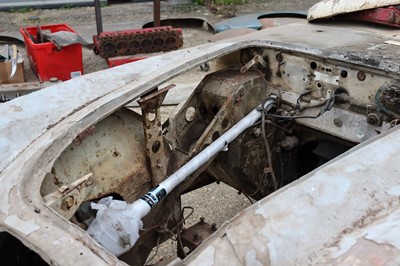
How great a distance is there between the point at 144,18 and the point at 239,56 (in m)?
5.71

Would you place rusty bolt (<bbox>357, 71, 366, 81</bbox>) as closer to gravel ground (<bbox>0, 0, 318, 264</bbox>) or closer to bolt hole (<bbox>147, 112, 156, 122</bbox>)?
bolt hole (<bbox>147, 112, 156, 122</bbox>)

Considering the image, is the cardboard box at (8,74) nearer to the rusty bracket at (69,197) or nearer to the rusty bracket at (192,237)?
the rusty bracket at (192,237)

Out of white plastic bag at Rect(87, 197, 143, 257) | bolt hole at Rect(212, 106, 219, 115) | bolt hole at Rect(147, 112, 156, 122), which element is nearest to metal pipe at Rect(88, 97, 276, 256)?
white plastic bag at Rect(87, 197, 143, 257)

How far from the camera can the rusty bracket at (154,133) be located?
→ 205 cm

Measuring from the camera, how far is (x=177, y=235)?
225 cm

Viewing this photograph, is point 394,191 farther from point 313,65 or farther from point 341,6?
point 341,6

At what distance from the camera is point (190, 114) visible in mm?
2543

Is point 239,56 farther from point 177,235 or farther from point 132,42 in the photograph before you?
point 132,42

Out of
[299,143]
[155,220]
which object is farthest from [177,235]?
[299,143]

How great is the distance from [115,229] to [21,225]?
428mm

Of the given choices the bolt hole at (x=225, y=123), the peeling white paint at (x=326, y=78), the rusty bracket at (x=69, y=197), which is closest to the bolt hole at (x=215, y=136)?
the bolt hole at (x=225, y=123)

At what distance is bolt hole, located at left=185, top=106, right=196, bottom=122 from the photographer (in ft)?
8.16

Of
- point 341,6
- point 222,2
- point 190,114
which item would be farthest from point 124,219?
point 222,2

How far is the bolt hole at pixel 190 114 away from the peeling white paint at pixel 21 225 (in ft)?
4.04
